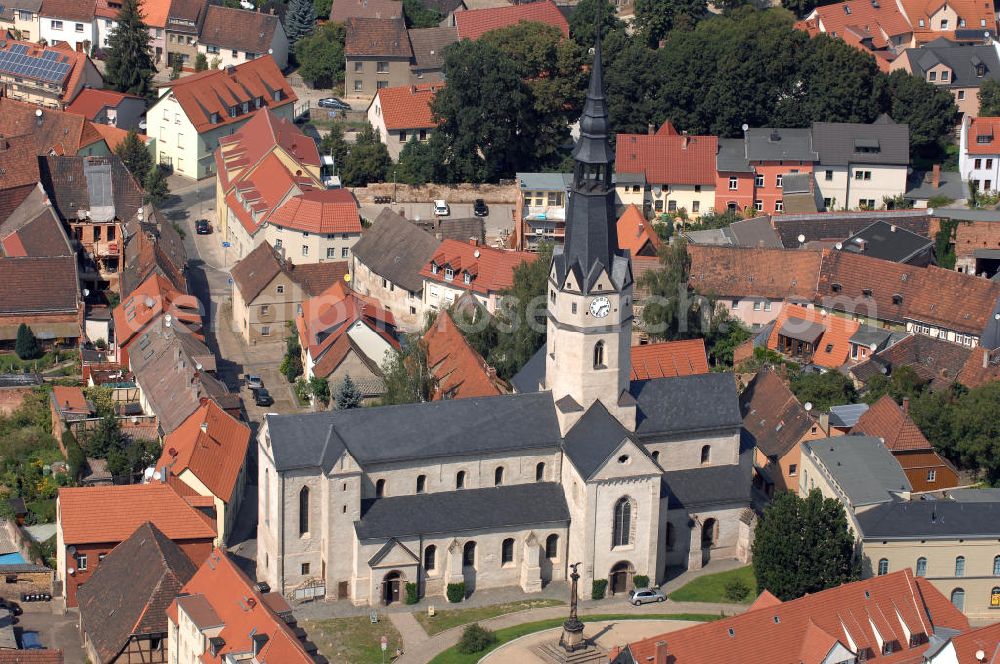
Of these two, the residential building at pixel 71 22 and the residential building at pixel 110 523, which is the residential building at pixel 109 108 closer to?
the residential building at pixel 71 22

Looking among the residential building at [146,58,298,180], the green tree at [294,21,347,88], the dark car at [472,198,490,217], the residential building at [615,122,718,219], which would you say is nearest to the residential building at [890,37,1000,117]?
the residential building at [615,122,718,219]

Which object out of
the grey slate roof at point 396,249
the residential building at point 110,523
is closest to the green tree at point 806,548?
the residential building at point 110,523

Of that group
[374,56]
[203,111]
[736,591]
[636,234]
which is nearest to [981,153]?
[636,234]

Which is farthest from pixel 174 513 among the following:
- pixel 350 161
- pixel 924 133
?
pixel 924 133

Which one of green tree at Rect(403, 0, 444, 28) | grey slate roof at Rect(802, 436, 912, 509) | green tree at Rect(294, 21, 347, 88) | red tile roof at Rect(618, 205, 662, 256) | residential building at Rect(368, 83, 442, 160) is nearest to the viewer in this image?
→ grey slate roof at Rect(802, 436, 912, 509)

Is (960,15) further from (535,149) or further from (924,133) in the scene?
(535,149)

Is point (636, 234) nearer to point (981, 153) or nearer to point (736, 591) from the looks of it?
point (981, 153)

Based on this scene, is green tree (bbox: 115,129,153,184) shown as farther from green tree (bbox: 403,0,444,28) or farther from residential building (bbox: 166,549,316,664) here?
residential building (bbox: 166,549,316,664)
